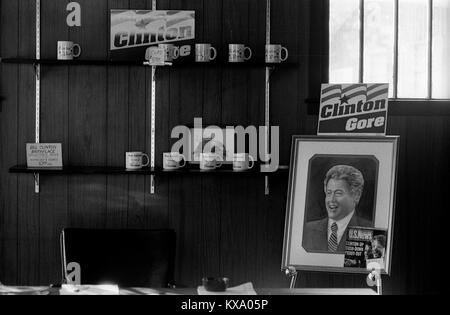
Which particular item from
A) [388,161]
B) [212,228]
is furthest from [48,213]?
[388,161]

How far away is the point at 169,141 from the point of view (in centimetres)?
362

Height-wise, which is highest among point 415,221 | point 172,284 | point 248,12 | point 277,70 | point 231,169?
point 248,12

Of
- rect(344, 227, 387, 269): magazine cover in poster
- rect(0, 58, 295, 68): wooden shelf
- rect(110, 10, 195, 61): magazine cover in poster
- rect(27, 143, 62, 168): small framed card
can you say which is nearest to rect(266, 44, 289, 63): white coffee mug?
rect(0, 58, 295, 68): wooden shelf

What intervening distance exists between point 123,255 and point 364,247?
1139 mm

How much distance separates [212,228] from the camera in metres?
3.67

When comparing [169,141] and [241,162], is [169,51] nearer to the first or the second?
[169,141]

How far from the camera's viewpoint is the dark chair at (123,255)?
10.7ft

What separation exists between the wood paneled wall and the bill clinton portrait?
390 mm

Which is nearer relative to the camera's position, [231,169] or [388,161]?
[388,161]

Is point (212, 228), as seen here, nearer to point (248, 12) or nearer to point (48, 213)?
point (48, 213)

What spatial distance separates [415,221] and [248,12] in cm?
143

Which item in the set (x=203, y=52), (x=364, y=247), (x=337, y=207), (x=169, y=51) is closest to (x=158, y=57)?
(x=169, y=51)

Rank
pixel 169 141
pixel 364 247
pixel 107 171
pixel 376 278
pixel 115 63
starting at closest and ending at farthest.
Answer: pixel 376 278 → pixel 364 247 → pixel 107 171 → pixel 115 63 → pixel 169 141
